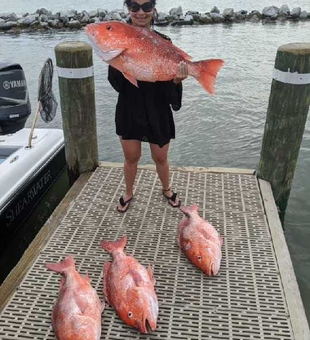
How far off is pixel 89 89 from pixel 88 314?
2.77 metres

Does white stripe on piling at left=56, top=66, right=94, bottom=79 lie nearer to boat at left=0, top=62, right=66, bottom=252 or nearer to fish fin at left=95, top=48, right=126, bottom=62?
boat at left=0, top=62, right=66, bottom=252

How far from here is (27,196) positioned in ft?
15.5

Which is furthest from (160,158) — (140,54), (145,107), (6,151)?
(6,151)

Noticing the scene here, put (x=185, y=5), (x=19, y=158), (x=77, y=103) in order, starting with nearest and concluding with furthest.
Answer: (x=77, y=103) → (x=19, y=158) → (x=185, y=5)

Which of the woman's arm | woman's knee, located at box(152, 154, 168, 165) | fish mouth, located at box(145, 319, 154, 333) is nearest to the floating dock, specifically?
fish mouth, located at box(145, 319, 154, 333)

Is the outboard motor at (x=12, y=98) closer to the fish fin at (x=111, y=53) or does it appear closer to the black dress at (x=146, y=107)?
the black dress at (x=146, y=107)

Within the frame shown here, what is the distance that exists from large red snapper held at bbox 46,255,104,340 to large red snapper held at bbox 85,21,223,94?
1547mm

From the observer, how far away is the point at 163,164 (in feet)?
13.1

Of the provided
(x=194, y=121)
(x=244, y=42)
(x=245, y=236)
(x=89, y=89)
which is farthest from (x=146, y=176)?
(x=244, y=42)

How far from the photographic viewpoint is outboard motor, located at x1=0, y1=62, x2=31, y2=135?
4832 millimetres

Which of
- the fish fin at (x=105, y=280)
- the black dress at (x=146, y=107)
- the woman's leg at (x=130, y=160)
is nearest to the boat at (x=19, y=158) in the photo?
the woman's leg at (x=130, y=160)

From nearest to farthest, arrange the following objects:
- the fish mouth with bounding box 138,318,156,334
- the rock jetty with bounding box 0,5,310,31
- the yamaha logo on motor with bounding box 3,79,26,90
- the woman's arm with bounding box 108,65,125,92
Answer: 1. the fish mouth with bounding box 138,318,156,334
2. the woman's arm with bounding box 108,65,125,92
3. the yamaha logo on motor with bounding box 3,79,26,90
4. the rock jetty with bounding box 0,5,310,31

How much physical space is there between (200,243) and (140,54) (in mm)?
1599

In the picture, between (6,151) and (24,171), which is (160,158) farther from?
(6,151)
